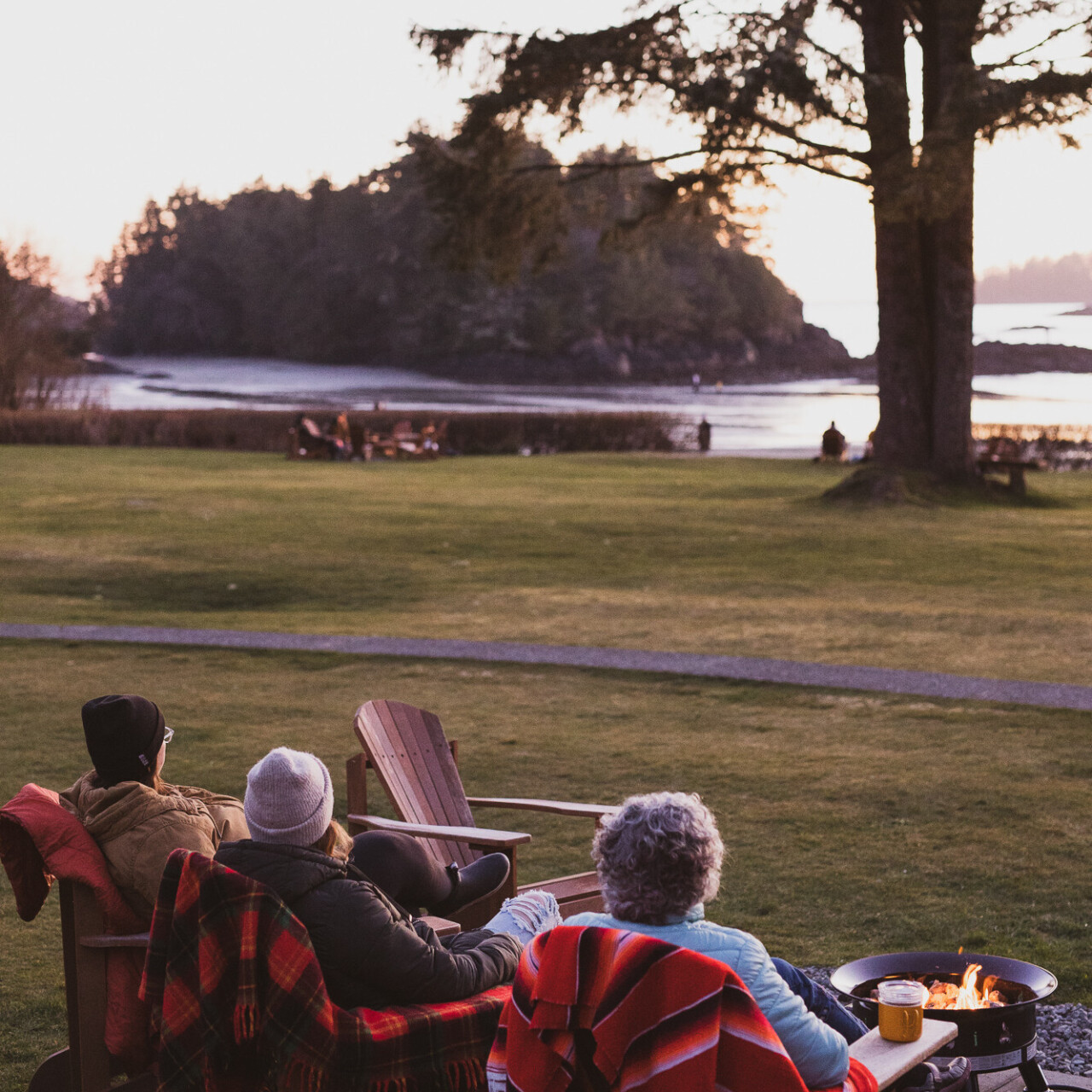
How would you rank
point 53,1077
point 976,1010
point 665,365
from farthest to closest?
point 665,365, point 53,1077, point 976,1010

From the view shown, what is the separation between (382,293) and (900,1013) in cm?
10991

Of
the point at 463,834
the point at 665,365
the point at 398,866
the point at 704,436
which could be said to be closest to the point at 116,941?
the point at 398,866

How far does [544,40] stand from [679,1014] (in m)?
23.9

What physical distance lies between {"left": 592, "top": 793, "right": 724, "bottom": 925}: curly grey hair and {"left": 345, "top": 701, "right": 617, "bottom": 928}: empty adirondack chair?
2219 millimetres

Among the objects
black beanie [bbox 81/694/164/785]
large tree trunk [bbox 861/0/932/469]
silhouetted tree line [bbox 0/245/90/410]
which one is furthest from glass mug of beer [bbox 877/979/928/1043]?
silhouetted tree line [bbox 0/245/90/410]

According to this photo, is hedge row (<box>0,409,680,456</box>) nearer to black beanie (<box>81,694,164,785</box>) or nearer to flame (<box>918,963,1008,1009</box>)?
black beanie (<box>81,694,164,785</box>)

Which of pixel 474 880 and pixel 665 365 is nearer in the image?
pixel 474 880

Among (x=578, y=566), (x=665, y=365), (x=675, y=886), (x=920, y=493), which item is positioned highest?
(x=665, y=365)

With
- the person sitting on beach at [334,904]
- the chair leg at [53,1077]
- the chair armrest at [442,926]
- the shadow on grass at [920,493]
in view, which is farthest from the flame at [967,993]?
the shadow on grass at [920,493]

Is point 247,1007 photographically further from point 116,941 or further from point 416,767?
point 416,767

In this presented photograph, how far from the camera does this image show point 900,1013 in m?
3.64

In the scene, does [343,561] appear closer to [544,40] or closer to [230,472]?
[544,40]

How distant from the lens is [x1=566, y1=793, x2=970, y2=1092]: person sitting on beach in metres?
3.08

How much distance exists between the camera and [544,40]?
2494cm
